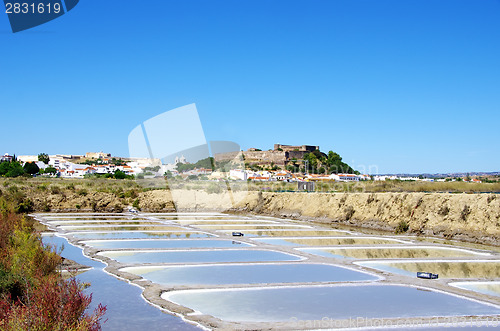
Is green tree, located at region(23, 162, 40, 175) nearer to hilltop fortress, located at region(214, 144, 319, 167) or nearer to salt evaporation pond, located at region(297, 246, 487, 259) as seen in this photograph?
hilltop fortress, located at region(214, 144, 319, 167)

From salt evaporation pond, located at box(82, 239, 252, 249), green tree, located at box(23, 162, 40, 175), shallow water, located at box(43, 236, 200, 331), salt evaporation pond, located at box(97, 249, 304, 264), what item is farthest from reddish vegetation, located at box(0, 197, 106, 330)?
green tree, located at box(23, 162, 40, 175)

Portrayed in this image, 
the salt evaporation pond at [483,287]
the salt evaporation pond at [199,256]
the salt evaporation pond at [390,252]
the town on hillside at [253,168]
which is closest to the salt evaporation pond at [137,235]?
the salt evaporation pond at [199,256]

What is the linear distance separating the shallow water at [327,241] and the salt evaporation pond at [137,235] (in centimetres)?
264

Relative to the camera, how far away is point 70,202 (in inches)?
1241

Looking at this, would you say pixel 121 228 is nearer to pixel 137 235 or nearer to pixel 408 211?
pixel 137 235

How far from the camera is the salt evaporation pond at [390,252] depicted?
13445mm

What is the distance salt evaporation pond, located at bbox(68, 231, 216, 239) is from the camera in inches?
669

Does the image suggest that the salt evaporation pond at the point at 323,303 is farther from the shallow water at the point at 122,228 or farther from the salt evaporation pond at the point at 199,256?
the shallow water at the point at 122,228

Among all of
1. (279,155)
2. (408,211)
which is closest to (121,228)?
(408,211)

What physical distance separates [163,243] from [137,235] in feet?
8.22

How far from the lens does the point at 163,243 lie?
614 inches

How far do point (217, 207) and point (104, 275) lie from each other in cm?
2403

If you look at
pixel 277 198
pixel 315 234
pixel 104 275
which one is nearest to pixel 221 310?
pixel 104 275

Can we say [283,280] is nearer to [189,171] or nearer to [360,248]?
[360,248]
